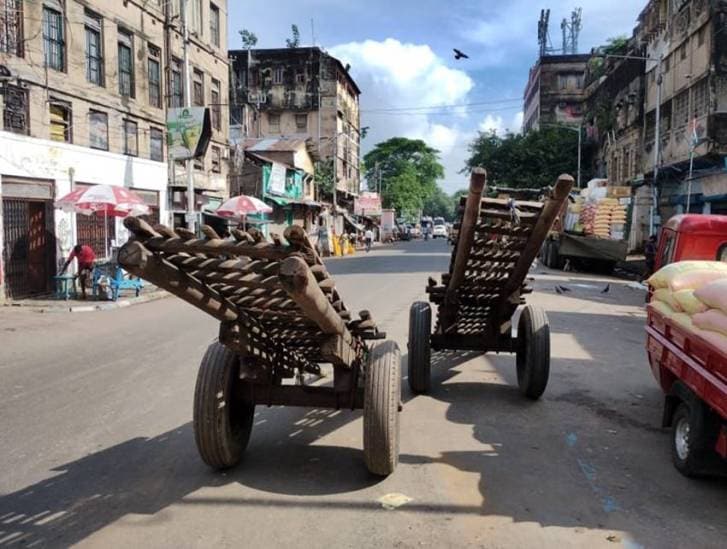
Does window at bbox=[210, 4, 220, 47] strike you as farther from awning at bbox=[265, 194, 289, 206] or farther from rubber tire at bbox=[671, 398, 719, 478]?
rubber tire at bbox=[671, 398, 719, 478]

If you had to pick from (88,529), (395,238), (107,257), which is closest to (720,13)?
(107,257)

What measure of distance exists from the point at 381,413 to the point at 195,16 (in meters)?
27.1

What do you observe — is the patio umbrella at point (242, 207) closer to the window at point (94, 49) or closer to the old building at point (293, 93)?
the window at point (94, 49)

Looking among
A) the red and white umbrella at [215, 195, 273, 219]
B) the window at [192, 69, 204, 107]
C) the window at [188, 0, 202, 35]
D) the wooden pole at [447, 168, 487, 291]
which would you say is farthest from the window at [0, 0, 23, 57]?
the wooden pole at [447, 168, 487, 291]

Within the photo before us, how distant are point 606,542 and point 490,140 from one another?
162ft

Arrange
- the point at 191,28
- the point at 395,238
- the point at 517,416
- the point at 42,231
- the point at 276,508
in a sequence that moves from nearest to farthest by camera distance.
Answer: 1. the point at 276,508
2. the point at 517,416
3. the point at 42,231
4. the point at 191,28
5. the point at 395,238

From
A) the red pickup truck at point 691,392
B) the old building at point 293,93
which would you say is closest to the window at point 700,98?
the red pickup truck at point 691,392

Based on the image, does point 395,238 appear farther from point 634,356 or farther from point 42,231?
point 634,356

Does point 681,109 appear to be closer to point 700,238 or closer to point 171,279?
point 700,238

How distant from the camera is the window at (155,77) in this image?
23605 mm

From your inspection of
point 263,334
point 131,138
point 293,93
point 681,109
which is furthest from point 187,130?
point 293,93

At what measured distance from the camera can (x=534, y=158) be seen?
46.8 meters

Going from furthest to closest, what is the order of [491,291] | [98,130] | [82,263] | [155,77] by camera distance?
[155,77], [98,130], [82,263], [491,291]

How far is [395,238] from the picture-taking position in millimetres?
70312
